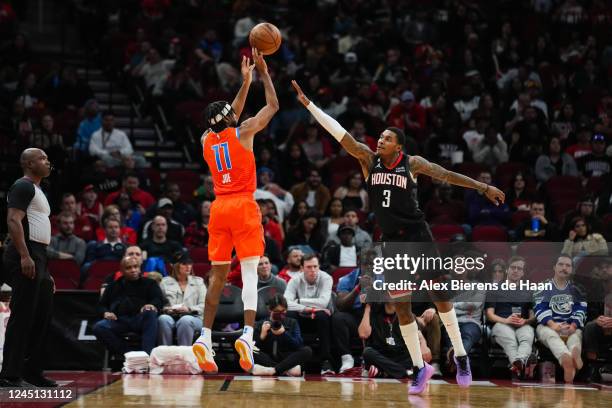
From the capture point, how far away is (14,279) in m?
8.77

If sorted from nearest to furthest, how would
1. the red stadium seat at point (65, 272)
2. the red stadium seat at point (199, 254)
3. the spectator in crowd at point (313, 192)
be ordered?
the red stadium seat at point (65, 272), the red stadium seat at point (199, 254), the spectator in crowd at point (313, 192)

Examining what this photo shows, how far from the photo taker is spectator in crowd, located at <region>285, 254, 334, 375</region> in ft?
39.1

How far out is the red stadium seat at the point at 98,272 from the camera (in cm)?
1280

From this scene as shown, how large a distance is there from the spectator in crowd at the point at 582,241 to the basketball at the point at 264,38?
18.5 ft

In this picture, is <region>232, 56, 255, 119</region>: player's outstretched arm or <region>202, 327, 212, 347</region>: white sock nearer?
<region>232, 56, 255, 119</region>: player's outstretched arm

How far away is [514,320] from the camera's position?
1180 centimetres

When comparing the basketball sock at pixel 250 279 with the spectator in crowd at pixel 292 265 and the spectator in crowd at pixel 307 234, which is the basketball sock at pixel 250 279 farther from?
the spectator in crowd at pixel 307 234

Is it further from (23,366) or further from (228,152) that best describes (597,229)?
(23,366)

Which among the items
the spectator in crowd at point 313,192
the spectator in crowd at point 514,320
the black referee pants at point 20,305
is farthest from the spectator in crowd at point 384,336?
the black referee pants at point 20,305

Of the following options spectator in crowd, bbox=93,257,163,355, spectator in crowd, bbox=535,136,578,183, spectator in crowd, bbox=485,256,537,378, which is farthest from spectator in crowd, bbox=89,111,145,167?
spectator in crowd, bbox=485,256,537,378

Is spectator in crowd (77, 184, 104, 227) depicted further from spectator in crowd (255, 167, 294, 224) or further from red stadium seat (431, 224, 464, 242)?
red stadium seat (431, 224, 464, 242)

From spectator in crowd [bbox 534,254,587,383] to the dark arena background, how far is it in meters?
0.02

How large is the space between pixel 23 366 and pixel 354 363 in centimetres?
446

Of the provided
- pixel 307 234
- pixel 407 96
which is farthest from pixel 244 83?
pixel 407 96
